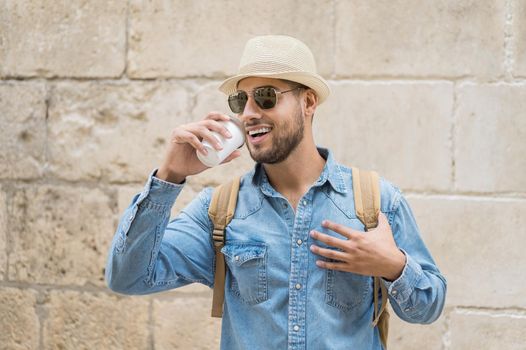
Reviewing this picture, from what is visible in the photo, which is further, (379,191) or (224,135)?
(379,191)

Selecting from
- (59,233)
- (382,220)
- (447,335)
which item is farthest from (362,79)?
(59,233)

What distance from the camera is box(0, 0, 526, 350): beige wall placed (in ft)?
11.0

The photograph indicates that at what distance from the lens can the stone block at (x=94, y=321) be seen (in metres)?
3.65

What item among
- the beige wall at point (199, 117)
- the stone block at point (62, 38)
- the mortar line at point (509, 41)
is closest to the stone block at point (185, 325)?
the beige wall at point (199, 117)

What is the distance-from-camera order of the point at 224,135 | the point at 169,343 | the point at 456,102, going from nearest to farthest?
the point at 224,135
the point at 456,102
the point at 169,343

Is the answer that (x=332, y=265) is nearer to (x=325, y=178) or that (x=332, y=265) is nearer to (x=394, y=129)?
(x=325, y=178)

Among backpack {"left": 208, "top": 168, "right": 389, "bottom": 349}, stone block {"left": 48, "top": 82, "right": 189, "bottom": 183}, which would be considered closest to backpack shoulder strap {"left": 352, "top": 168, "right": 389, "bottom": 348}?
backpack {"left": 208, "top": 168, "right": 389, "bottom": 349}

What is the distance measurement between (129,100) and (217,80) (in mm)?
492

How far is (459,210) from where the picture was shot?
3.38 m

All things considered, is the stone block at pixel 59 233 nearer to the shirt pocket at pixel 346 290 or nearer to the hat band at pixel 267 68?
the hat band at pixel 267 68

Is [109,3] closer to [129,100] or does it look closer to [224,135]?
[129,100]

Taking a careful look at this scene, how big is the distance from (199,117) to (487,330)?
5.93 ft

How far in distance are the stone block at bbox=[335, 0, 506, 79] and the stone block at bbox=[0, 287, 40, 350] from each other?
211 centimetres

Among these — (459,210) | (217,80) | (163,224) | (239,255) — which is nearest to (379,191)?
(239,255)
